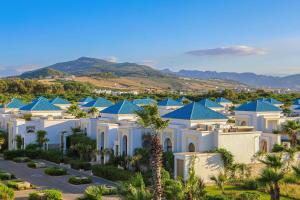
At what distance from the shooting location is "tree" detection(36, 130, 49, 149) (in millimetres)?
47469

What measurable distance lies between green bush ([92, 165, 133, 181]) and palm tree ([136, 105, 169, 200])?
14.3m

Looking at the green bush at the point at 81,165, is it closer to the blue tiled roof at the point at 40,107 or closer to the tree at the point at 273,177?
the blue tiled roof at the point at 40,107

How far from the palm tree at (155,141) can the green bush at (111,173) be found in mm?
14321

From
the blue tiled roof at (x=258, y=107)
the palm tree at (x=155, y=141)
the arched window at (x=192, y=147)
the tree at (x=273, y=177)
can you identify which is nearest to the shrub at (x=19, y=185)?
the arched window at (x=192, y=147)

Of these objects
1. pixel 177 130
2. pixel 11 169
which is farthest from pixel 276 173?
pixel 11 169

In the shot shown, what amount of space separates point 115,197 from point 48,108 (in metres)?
28.4

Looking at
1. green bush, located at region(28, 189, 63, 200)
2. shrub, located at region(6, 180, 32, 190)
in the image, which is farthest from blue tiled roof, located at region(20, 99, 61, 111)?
green bush, located at region(28, 189, 63, 200)

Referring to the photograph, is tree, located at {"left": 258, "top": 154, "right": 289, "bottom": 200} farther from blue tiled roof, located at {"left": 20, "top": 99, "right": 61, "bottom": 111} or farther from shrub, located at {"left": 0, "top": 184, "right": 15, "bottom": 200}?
blue tiled roof, located at {"left": 20, "top": 99, "right": 61, "bottom": 111}

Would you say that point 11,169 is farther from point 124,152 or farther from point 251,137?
point 251,137

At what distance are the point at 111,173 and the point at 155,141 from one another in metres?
17.4

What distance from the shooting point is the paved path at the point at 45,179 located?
3117cm

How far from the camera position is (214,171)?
32531 mm

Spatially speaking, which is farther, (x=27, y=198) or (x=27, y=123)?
(x=27, y=123)

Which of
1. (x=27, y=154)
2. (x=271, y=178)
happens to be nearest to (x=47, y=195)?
(x=271, y=178)
